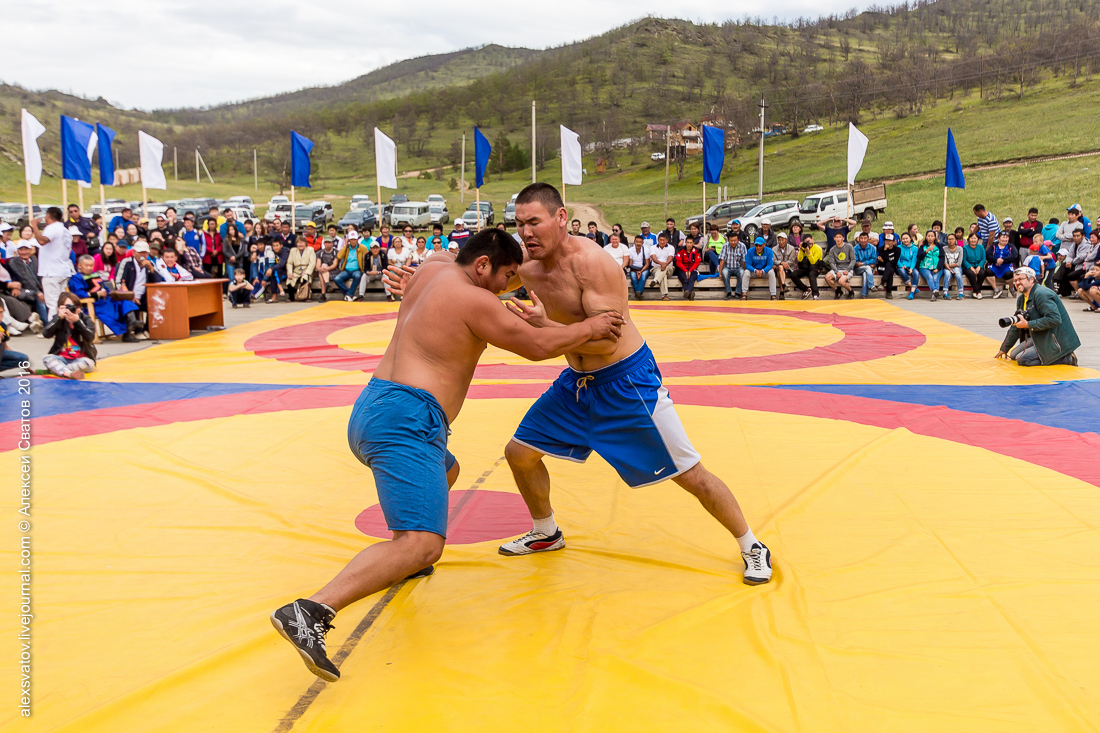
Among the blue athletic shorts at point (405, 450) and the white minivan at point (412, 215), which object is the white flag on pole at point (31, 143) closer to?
the blue athletic shorts at point (405, 450)

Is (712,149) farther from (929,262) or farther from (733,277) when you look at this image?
(929,262)

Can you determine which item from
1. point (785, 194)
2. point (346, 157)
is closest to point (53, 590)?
point (785, 194)

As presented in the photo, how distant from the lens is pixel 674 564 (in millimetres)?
3539

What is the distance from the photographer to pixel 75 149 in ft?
48.4

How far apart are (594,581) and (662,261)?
13.2 m

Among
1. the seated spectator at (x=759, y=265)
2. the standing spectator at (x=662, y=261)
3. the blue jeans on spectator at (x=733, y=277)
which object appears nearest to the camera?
the seated spectator at (x=759, y=265)

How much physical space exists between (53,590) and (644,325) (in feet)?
29.9

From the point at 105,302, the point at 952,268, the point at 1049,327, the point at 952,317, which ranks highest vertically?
the point at 952,268

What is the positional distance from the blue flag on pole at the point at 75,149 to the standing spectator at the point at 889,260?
15.2m

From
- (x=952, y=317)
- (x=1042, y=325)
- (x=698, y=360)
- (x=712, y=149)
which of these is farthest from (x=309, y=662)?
(x=712, y=149)

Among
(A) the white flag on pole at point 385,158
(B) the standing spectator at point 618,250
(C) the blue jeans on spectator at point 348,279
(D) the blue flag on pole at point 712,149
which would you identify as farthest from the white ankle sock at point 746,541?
(A) the white flag on pole at point 385,158

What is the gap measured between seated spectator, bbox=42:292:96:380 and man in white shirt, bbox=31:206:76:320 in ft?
12.1

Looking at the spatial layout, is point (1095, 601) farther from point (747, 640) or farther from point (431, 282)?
point (431, 282)

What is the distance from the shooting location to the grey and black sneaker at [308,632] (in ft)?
7.95
